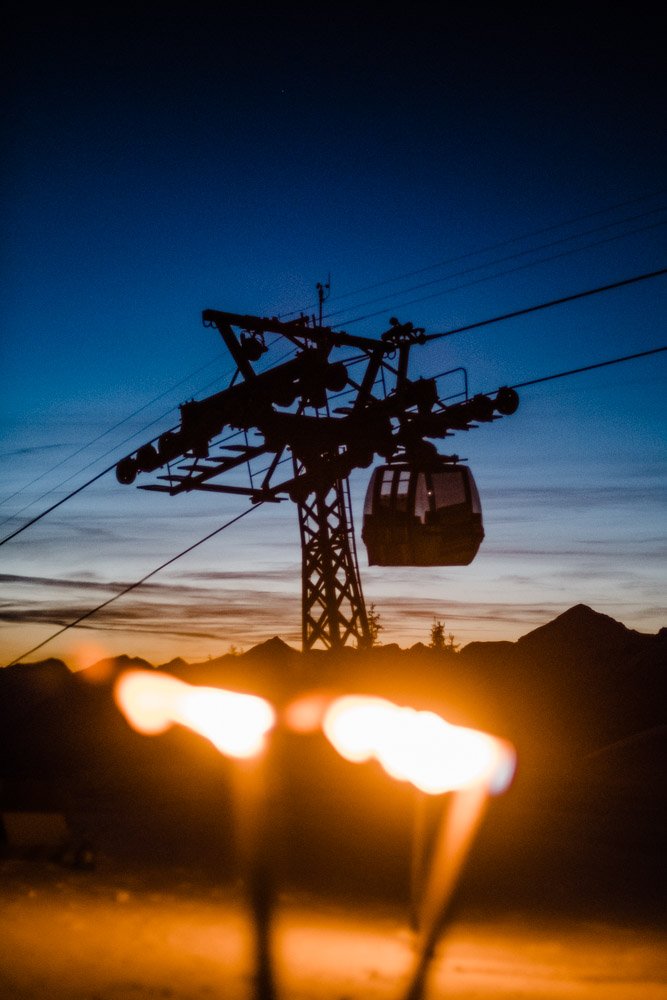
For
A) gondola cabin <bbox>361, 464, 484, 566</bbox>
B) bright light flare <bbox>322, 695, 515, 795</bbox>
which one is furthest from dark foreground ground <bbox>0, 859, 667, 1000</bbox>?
gondola cabin <bbox>361, 464, 484, 566</bbox>

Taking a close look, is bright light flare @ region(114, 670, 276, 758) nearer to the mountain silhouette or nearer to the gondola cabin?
the mountain silhouette

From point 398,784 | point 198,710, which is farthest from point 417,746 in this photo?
point 198,710

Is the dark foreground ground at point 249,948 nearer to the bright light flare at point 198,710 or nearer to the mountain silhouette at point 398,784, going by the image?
the mountain silhouette at point 398,784

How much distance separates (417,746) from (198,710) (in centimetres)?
816

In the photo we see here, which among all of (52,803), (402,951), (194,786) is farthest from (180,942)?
(194,786)

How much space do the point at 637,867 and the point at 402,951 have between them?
5.06 meters

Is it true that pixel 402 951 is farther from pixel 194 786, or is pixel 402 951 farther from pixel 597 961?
pixel 194 786

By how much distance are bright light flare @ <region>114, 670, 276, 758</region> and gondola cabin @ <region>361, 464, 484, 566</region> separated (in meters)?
4.63

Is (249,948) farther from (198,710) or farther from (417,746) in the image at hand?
(198,710)

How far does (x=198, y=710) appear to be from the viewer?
61.8 ft

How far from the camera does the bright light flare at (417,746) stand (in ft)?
39.1

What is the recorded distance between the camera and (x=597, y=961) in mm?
6840

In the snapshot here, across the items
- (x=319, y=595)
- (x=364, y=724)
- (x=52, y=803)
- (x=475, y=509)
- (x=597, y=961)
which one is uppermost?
(x=475, y=509)

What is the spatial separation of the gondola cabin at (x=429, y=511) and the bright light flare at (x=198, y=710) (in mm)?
4627
